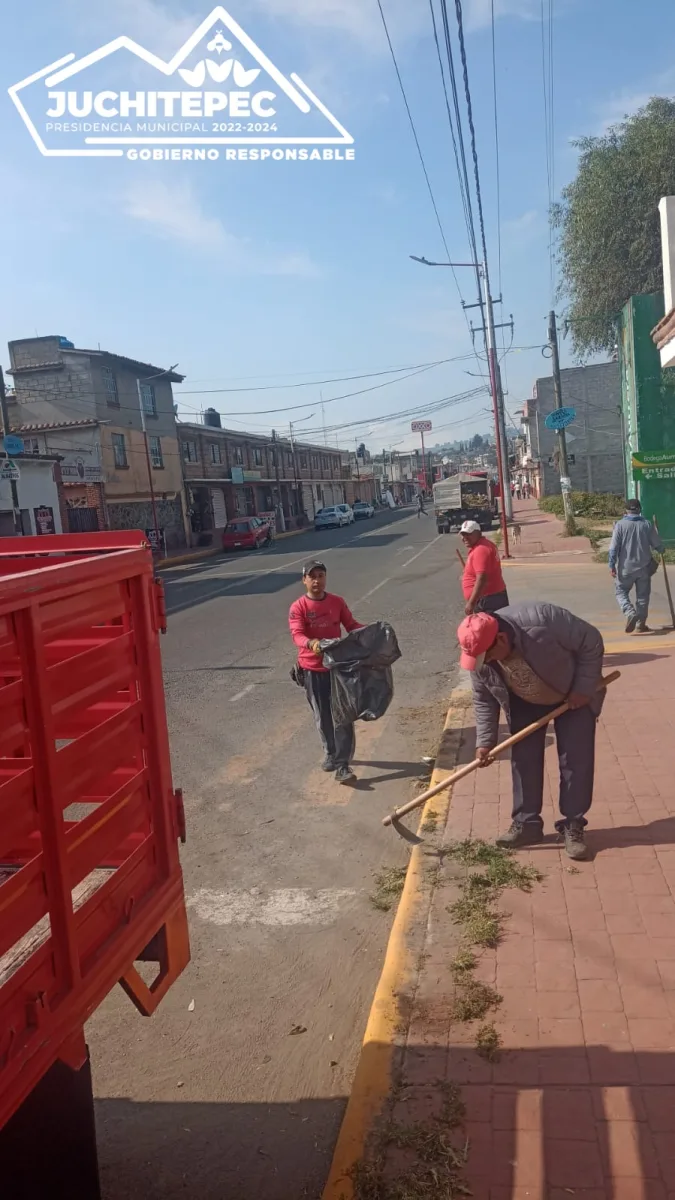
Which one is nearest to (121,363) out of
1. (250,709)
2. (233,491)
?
(233,491)

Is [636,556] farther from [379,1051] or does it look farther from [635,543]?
[379,1051]

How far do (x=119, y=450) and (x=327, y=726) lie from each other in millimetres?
31160

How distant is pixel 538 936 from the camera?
3.70 meters

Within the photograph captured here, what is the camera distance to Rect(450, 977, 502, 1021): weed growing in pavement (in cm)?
321

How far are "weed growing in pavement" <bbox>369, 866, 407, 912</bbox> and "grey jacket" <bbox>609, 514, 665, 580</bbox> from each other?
6302 mm

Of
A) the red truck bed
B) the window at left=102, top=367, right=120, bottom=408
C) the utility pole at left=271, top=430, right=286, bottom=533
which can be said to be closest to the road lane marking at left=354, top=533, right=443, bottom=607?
the red truck bed

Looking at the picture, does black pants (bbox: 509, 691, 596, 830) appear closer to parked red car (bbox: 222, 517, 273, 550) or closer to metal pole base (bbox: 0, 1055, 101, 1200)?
metal pole base (bbox: 0, 1055, 101, 1200)

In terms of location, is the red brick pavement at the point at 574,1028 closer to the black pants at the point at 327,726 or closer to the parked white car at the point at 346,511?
the black pants at the point at 327,726

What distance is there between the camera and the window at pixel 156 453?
3838 centimetres

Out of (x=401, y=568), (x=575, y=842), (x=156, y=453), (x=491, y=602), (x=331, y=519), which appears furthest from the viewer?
(x=331, y=519)

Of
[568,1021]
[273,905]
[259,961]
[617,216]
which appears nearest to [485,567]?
[273,905]

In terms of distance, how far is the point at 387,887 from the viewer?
455 centimetres

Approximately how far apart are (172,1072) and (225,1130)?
1.35 feet

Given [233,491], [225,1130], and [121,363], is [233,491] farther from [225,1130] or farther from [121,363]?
[225,1130]
